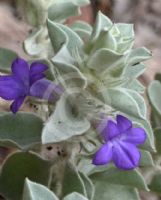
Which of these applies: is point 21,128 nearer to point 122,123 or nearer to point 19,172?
point 19,172

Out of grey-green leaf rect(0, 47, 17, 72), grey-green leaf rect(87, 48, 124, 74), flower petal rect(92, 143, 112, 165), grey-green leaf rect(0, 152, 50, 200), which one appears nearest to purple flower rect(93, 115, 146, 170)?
flower petal rect(92, 143, 112, 165)

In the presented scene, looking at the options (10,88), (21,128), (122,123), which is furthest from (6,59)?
(122,123)

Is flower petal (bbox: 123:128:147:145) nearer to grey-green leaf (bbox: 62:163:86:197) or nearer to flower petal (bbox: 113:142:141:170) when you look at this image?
flower petal (bbox: 113:142:141:170)

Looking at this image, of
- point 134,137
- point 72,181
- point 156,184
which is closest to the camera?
point 134,137

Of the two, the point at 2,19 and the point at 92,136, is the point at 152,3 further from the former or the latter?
the point at 92,136

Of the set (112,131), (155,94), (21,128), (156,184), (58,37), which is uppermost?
(58,37)

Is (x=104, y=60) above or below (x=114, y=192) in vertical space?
above
